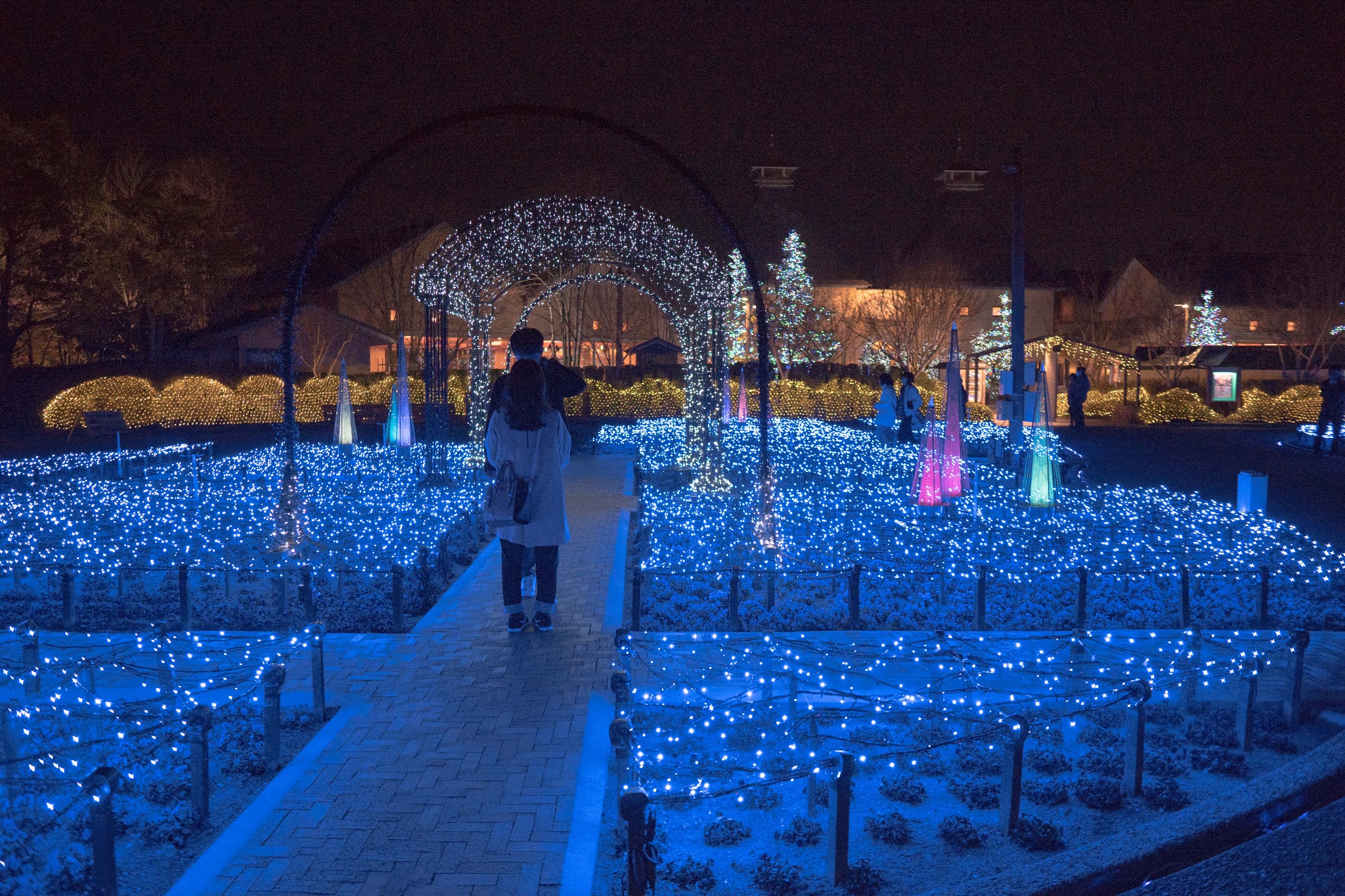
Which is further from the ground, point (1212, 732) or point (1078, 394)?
point (1078, 394)

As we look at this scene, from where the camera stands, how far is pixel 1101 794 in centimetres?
407

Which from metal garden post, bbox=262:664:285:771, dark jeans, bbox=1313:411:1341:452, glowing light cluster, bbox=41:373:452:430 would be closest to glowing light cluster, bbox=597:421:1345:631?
metal garden post, bbox=262:664:285:771

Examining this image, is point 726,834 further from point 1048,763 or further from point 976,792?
point 1048,763

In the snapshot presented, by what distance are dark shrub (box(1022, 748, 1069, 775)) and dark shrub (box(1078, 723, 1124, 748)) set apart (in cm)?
31

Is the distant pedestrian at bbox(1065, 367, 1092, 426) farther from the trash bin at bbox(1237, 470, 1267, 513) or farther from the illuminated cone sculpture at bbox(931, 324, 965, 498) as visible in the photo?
the illuminated cone sculpture at bbox(931, 324, 965, 498)

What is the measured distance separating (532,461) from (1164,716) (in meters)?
3.84

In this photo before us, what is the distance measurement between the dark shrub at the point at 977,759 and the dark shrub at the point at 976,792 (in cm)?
8

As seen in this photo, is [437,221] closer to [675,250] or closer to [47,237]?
[47,237]

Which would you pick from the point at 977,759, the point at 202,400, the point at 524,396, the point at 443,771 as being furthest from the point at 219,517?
the point at 202,400

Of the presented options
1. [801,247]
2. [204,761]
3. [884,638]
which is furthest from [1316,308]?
[204,761]

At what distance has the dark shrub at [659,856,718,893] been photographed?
3.42 metres

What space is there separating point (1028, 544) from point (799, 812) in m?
6.09

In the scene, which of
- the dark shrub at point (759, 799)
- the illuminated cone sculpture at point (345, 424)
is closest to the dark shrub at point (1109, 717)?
the dark shrub at point (759, 799)

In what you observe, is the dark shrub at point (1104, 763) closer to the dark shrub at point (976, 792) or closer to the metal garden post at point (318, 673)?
the dark shrub at point (976, 792)
